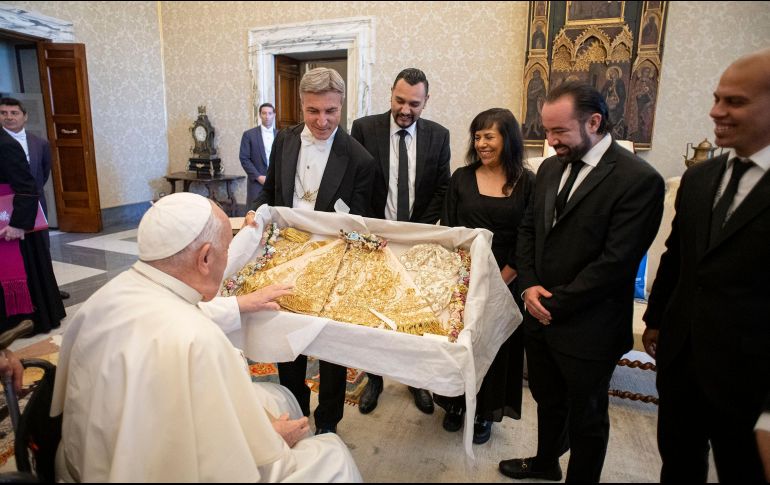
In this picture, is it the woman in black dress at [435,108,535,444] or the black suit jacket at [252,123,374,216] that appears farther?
the black suit jacket at [252,123,374,216]

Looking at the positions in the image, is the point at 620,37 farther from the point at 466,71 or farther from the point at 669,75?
the point at 466,71

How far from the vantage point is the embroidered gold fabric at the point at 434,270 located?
1885 mm

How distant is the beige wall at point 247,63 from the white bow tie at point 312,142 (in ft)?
15.1

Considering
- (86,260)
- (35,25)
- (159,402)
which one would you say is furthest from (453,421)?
(35,25)

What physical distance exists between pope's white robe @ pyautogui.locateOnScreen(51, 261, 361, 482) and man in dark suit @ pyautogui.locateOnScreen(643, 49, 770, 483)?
117 centimetres

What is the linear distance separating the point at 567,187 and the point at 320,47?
656 centimetres

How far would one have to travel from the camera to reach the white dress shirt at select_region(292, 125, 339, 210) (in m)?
2.47

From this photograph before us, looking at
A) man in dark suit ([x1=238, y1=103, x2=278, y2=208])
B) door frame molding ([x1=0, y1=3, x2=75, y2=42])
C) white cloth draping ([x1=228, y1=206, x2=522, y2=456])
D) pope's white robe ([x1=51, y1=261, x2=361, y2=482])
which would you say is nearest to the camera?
pope's white robe ([x1=51, y1=261, x2=361, y2=482])

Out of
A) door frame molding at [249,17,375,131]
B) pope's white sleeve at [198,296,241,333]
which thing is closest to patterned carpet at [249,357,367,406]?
pope's white sleeve at [198,296,241,333]

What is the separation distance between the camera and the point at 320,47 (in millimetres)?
7406

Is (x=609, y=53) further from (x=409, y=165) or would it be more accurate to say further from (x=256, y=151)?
(x=256, y=151)

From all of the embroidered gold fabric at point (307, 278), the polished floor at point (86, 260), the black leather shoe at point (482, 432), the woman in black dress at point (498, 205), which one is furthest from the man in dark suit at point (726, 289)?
the polished floor at point (86, 260)

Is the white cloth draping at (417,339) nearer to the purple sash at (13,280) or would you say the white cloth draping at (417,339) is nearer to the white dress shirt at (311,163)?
the white dress shirt at (311,163)

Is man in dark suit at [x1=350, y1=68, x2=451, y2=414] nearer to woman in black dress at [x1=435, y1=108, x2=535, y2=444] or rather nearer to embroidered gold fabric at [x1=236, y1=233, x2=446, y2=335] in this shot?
woman in black dress at [x1=435, y1=108, x2=535, y2=444]
